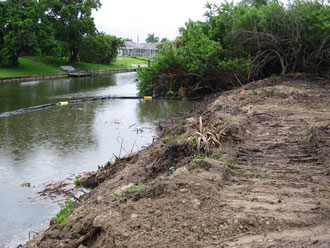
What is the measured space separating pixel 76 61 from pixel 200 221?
57317 millimetres

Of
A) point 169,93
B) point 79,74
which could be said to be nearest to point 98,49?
point 79,74

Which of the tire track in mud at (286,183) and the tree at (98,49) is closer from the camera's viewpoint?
the tire track in mud at (286,183)

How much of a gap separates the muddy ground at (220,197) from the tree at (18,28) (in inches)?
1403

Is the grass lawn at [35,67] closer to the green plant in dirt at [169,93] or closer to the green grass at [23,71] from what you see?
the green grass at [23,71]

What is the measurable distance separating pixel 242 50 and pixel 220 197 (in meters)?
16.9

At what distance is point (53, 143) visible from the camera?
38.6 feet

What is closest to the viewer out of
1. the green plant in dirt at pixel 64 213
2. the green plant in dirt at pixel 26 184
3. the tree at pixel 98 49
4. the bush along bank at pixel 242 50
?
the green plant in dirt at pixel 64 213

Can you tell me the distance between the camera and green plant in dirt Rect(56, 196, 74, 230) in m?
5.27

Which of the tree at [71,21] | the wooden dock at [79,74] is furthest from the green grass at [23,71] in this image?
the tree at [71,21]

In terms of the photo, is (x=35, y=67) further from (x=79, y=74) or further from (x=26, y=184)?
(x=26, y=184)

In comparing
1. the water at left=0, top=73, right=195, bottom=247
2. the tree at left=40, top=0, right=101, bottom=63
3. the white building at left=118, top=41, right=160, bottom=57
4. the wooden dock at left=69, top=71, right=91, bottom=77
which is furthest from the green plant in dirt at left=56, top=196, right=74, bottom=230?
the white building at left=118, top=41, right=160, bottom=57

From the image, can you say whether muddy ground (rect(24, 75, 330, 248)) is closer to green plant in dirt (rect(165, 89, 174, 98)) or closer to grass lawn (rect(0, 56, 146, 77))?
green plant in dirt (rect(165, 89, 174, 98))

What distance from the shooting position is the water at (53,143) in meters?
6.97

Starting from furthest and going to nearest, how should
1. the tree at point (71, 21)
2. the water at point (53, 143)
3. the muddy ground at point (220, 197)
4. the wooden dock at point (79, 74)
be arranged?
the tree at point (71, 21) < the wooden dock at point (79, 74) < the water at point (53, 143) < the muddy ground at point (220, 197)
